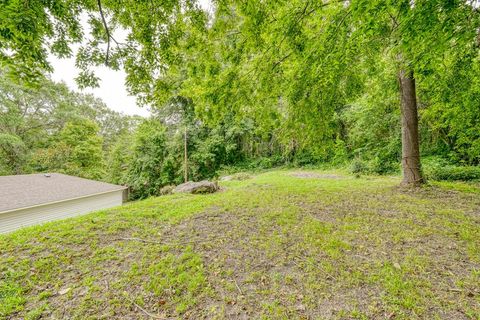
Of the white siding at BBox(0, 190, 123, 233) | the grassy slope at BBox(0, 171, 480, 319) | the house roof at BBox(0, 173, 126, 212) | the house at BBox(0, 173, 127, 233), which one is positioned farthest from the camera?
the house roof at BBox(0, 173, 126, 212)

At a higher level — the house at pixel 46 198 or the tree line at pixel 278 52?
the tree line at pixel 278 52

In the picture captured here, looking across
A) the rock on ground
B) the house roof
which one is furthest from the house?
the rock on ground

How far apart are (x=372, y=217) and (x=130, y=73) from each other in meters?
5.04

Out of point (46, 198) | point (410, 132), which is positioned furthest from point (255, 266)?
point (46, 198)

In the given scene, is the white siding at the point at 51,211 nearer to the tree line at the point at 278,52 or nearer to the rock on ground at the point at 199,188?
the rock on ground at the point at 199,188

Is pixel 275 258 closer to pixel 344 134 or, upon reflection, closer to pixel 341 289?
pixel 341 289

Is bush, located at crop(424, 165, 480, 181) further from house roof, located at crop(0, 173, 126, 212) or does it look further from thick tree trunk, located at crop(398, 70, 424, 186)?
house roof, located at crop(0, 173, 126, 212)

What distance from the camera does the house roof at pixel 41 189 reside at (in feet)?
23.5

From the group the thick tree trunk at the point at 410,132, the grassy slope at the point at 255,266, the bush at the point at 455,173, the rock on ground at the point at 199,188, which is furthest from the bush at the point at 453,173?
the rock on ground at the point at 199,188

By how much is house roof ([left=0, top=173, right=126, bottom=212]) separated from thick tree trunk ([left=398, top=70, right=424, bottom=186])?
1254cm

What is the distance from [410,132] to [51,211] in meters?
13.0

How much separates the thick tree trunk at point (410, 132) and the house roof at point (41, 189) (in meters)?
12.5

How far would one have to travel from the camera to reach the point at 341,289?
1.88 metres

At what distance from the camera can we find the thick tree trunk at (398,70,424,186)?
5.06m
